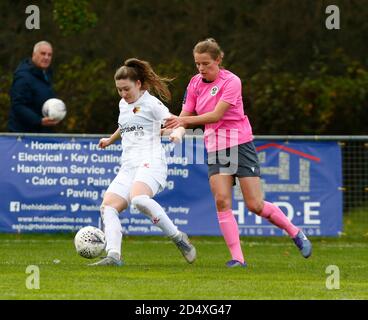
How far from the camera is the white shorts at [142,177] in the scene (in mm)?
11172

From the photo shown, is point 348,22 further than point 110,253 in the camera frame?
Yes

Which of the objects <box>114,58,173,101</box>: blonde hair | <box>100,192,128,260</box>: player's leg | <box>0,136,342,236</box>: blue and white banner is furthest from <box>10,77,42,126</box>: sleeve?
<box>100,192,128,260</box>: player's leg

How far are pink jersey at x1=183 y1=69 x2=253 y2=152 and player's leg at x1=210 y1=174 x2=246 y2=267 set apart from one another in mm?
282

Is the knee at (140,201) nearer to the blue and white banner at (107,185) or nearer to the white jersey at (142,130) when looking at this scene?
the white jersey at (142,130)

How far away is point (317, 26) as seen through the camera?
2312 cm

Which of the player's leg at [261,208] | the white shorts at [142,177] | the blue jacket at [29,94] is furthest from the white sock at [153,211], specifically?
the blue jacket at [29,94]

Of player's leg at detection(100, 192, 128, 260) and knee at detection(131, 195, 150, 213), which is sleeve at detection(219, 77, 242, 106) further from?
player's leg at detection(100, 192, 128, 260)

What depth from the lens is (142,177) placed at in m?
11.1

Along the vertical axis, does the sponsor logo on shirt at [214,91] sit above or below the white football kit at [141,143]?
above

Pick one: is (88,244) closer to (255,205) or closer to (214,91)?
(255,205)

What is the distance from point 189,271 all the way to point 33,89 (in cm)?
525
